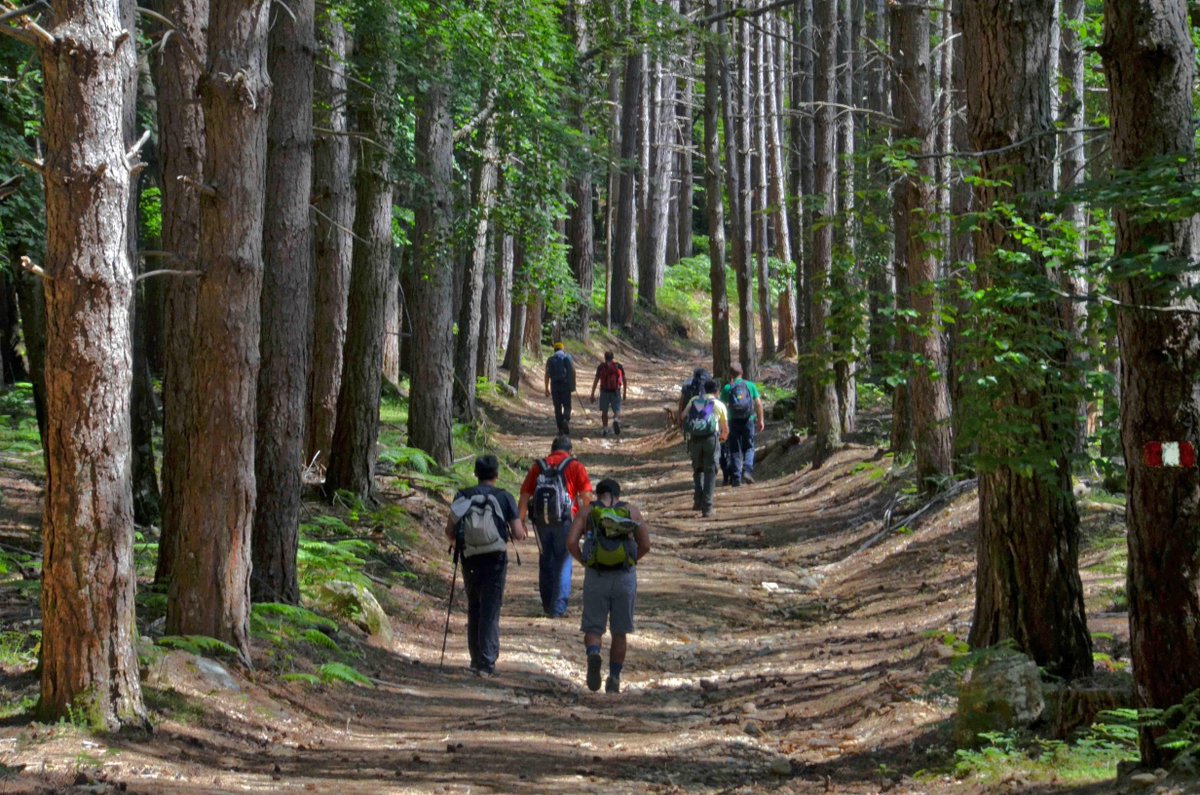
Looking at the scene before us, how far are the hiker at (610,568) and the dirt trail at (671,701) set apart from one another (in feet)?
1.17

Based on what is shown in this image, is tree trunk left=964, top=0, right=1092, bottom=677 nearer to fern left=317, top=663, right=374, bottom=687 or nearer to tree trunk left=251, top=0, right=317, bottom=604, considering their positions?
fern left=317, top=663, right=374, bottom=687

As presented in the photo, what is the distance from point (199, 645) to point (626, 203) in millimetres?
37395

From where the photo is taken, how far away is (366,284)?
15781 mm

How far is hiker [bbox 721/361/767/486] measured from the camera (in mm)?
20906

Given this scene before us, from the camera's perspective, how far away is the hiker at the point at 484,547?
1080cm

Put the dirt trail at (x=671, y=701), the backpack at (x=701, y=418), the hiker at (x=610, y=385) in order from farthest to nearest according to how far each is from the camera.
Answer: the hiker at (x=610, y=385) < the backpack at (x=701, y=418) < the dirt trail at (x=671, y=701)

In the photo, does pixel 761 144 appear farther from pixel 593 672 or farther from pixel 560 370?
pixel 593 672

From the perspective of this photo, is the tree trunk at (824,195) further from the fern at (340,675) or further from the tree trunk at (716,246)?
the fern at (340,675)

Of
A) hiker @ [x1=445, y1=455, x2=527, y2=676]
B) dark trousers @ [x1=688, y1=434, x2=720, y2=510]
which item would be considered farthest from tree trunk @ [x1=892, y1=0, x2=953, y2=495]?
hiker @ [x1=445, y1=455, x2=527, y2=676]

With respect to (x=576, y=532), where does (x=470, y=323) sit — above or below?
above

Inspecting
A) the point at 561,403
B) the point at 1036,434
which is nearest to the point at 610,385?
the point at 561,403

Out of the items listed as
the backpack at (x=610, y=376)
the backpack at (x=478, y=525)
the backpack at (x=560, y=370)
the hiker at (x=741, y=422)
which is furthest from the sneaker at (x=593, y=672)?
the backpack at (x=610, y=376)

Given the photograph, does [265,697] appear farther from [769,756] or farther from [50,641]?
[769,756]

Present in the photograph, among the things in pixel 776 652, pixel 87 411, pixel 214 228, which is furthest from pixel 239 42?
pixel 776 652
